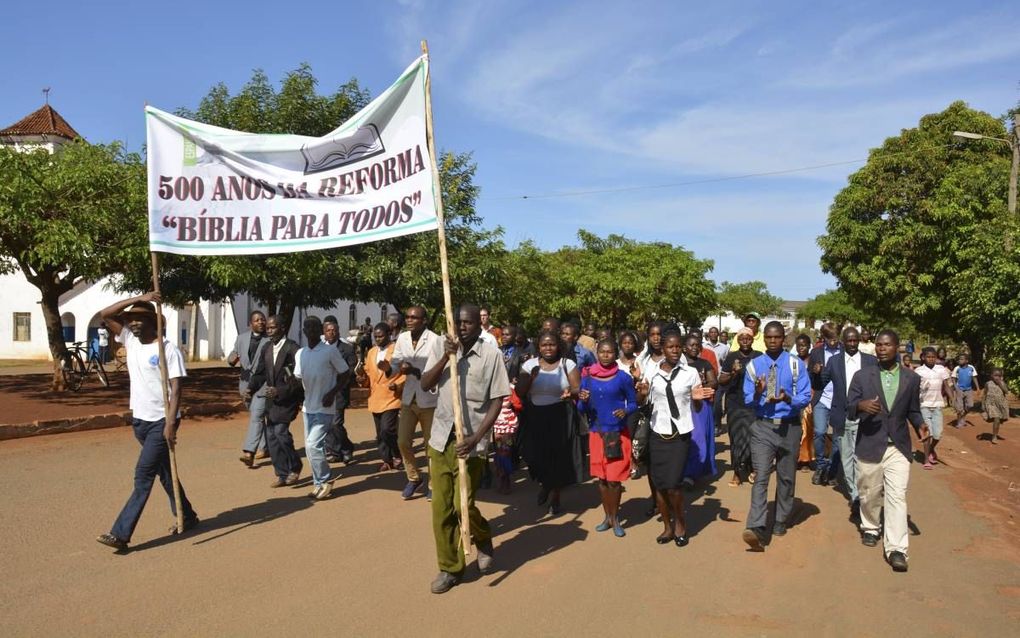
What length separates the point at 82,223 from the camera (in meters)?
11.8

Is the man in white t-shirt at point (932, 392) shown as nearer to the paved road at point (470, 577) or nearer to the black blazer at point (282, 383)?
the paved road at point (470, 577)

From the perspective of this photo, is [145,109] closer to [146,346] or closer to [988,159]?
[146,346]

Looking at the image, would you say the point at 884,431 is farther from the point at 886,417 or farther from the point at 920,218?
the point at 920,218

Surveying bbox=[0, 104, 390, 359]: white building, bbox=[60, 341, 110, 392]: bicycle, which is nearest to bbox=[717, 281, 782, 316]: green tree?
bbox=[0, 104, 390, 359]: white building

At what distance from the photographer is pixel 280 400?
780cm

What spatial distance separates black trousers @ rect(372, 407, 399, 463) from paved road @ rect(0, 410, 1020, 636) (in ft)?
3.15

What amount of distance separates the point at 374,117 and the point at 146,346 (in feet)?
8.48

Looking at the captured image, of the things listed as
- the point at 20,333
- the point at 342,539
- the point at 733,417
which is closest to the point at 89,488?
A: the point at 342,539

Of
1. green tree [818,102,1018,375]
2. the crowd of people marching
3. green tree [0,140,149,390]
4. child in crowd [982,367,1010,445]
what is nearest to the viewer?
the crowd of people marching

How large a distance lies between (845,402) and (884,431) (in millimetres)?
1441

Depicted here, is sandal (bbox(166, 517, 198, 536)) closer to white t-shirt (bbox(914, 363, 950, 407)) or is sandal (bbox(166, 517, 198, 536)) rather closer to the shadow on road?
the shadow on road

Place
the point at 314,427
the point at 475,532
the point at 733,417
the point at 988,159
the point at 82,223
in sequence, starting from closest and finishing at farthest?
the point at 475,532 → the point at 314,427 → the point at 733,417 → the point at 82,223 → the point at 988,159

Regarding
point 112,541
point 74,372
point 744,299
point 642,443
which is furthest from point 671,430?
point 744,299

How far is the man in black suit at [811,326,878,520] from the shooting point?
7273 millimetres
